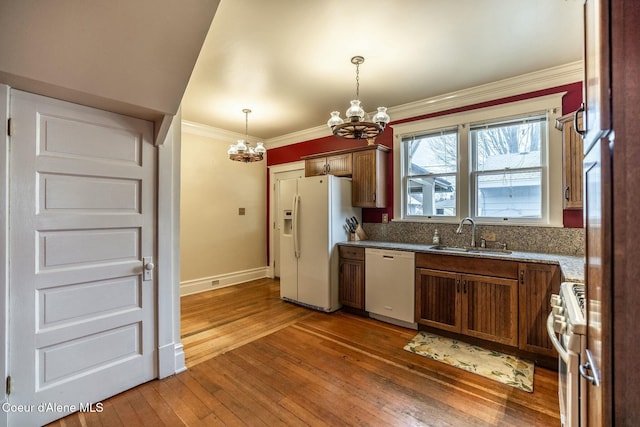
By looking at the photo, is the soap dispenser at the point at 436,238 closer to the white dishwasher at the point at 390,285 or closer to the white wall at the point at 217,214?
the white dishwasher at the point at 390,285

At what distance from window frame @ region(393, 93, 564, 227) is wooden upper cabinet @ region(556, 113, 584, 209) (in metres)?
0.24

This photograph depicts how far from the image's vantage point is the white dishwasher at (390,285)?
10.6 feet

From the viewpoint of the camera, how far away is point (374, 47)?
2.52m

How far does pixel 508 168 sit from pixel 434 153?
2.80 ft

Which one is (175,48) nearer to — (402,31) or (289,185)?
(402,31)

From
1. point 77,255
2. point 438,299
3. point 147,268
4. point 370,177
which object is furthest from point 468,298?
point 77,255

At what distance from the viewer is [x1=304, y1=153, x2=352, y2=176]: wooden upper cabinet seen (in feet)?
13.7

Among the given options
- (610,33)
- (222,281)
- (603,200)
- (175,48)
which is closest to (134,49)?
(175,48)

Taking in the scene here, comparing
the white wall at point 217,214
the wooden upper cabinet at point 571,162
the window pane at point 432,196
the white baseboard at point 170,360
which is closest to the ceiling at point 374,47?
the wooden upper cabinet at point 571,162

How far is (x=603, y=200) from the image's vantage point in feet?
2.50

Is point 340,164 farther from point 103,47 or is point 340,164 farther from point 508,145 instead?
point 103,47

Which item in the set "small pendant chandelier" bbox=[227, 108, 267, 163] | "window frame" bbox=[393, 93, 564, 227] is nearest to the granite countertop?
"window frame" bbox=[393, 93, 564, 227]

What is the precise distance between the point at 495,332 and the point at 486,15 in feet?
8.76

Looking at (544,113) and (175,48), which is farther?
(544,113)
